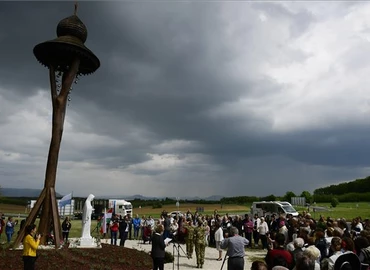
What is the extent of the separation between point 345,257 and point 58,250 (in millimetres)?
10983

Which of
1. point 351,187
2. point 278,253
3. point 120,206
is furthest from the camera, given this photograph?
point 351,187

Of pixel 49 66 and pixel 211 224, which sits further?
pixel 211 224

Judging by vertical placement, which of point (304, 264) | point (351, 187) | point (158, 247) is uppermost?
point (351, 187)

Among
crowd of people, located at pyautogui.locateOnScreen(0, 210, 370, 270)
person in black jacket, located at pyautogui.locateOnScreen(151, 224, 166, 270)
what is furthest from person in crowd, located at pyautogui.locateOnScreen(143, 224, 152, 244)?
person in black jacket, located at pyautogui.locateOnScreen(151, 224, 166, 270)

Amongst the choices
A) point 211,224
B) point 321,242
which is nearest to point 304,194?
point 211,224

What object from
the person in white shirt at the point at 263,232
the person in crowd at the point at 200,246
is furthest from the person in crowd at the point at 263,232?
the person in crowd at the point at 200,246

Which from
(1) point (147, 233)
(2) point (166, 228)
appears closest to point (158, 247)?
(2) point (166, 228)

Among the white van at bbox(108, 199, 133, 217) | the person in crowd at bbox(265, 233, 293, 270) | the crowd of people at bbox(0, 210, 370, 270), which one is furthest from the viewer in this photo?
the white van at bbox(108, 199, 133, 217)

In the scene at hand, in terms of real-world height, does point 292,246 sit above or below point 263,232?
above

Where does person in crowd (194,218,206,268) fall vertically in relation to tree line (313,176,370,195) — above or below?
below

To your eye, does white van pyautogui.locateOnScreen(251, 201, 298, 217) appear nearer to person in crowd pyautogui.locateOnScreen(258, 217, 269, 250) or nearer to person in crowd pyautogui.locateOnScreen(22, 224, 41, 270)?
person in crowd pyautogui.locateOnScreen(258, 217, 269, 250)

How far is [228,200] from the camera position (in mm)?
79938

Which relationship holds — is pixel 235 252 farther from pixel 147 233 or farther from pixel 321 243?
pixel 147 233

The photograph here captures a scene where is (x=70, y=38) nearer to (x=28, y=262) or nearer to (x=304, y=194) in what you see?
(x=28, y=262)
